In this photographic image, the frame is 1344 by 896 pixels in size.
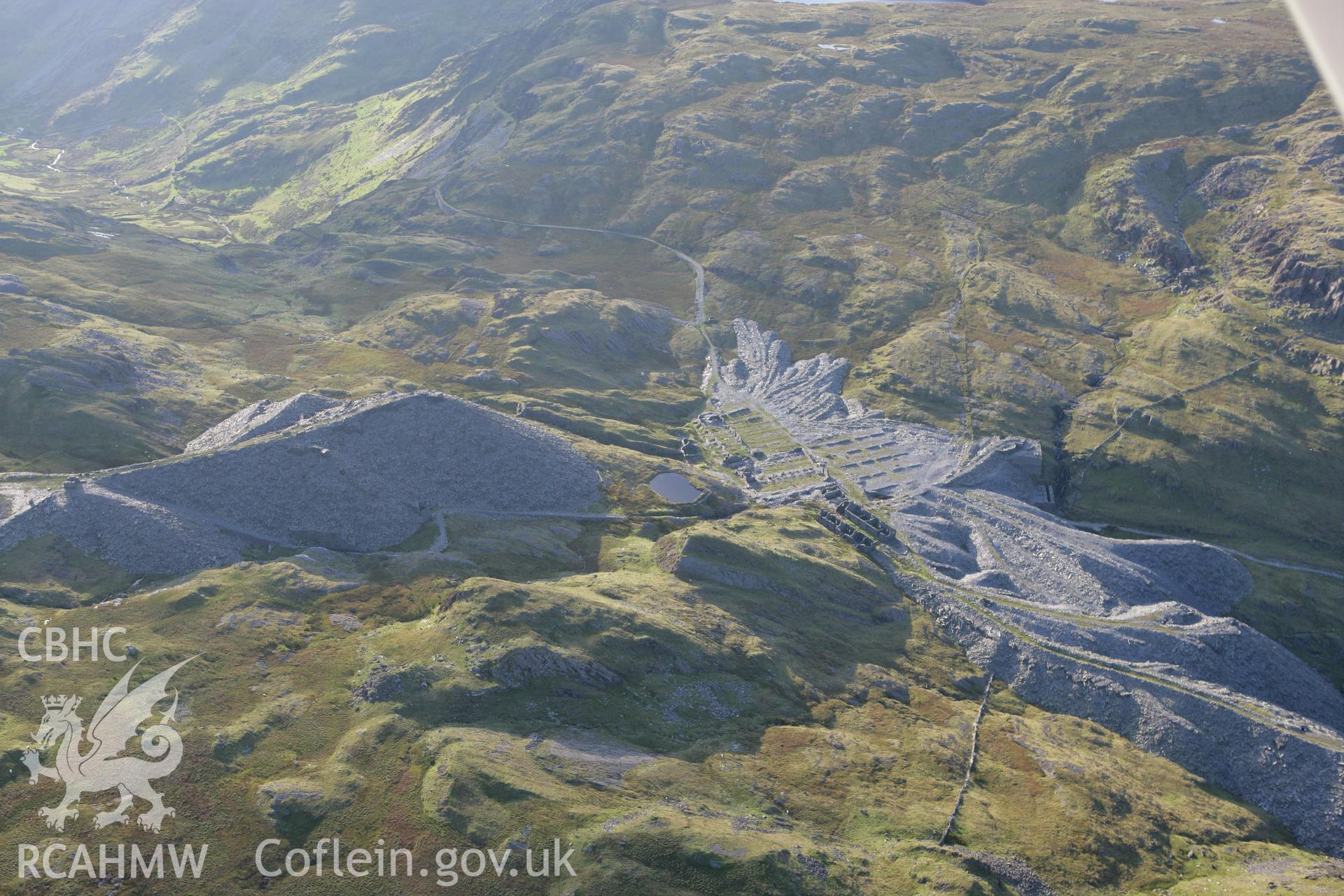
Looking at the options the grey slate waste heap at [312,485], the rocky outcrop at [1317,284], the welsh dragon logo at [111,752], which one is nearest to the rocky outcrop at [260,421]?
the grey slate waste heap at [312,485]

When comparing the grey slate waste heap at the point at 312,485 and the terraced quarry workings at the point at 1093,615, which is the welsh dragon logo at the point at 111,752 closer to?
the grey slate waste heap at the point at 312,485

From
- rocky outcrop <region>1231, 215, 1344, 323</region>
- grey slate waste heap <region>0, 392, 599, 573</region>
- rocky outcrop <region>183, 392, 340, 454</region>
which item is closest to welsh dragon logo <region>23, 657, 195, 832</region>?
grey slate waste heap <region>0, 392, 599, 573</region>

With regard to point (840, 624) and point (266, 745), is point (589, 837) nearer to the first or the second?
point (266, 745)

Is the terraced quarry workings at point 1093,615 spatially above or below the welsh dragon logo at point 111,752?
below

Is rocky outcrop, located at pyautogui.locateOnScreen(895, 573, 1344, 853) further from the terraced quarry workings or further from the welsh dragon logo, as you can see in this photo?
the welsh dragon logo

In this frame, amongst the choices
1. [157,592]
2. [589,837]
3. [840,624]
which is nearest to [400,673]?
[589,837]
